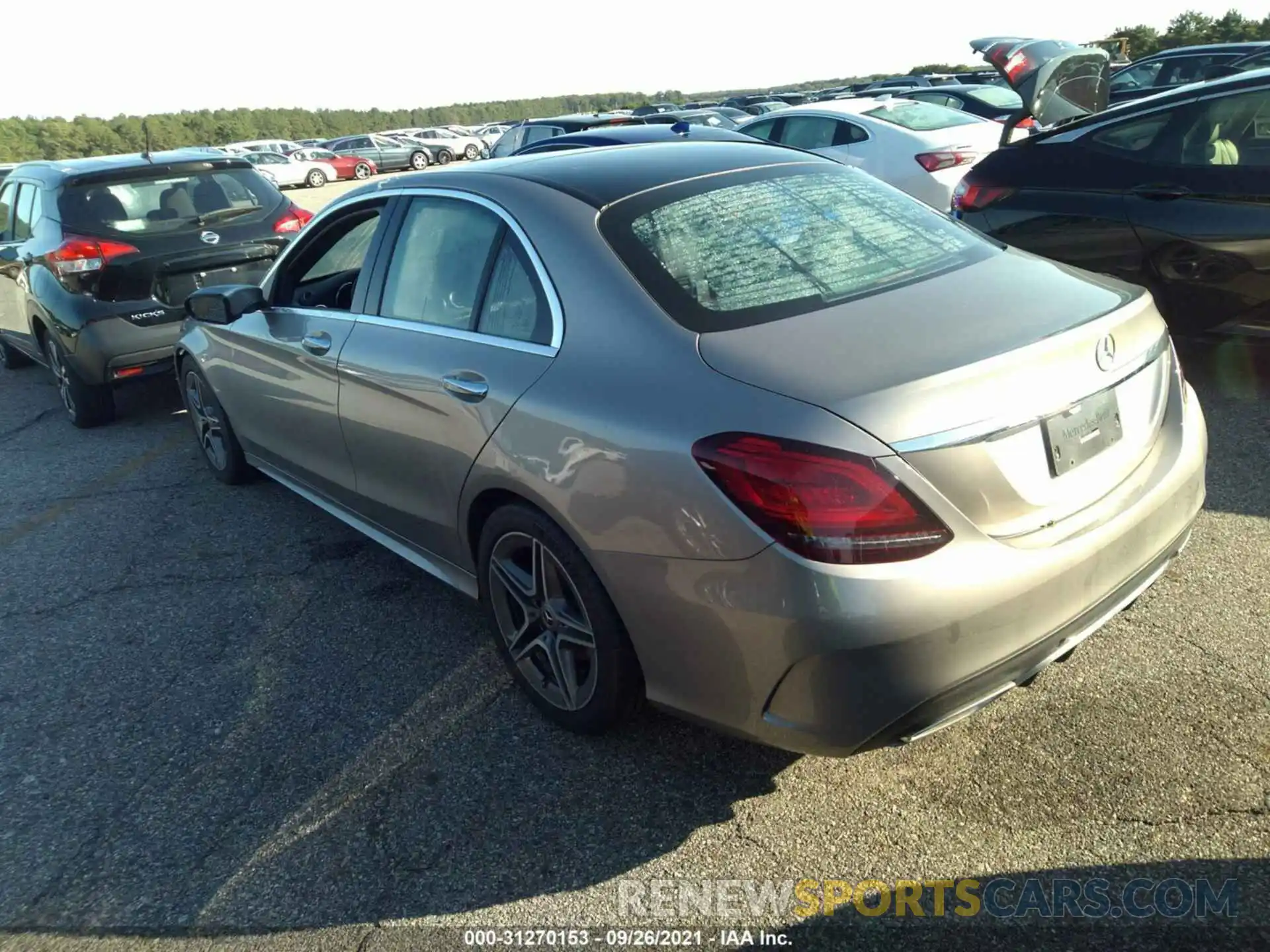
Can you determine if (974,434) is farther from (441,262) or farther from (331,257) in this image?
(331,257)

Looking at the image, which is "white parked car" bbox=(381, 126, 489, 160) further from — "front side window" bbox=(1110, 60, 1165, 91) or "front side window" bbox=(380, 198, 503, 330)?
"front side window" bbox=(380, 198, 503, 330)

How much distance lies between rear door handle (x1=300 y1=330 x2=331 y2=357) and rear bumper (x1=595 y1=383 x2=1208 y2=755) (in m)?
1.90

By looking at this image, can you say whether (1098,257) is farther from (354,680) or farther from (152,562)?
(152,562)

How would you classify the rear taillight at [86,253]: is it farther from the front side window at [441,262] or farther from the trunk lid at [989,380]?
A: the trunk lid at [989,380]

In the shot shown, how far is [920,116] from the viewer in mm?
10617

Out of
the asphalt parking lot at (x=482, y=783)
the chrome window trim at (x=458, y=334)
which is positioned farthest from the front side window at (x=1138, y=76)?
the chrome window trim at (x=458, y=334)

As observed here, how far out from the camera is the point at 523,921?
8.09 feet

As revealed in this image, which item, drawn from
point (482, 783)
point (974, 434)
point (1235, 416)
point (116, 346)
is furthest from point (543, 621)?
point (116, 346)

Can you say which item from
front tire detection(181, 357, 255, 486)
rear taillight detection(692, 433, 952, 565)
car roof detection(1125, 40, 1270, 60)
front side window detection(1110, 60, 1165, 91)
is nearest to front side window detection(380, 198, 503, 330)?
rear taillight detection(692, 433, 952, 565)

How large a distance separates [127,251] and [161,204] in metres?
0.52

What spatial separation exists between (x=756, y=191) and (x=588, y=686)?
64.1 inches

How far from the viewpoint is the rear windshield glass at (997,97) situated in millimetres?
14890

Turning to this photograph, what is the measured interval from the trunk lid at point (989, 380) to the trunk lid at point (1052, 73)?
4.54 meters

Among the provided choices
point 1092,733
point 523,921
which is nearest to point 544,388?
point 523,921
